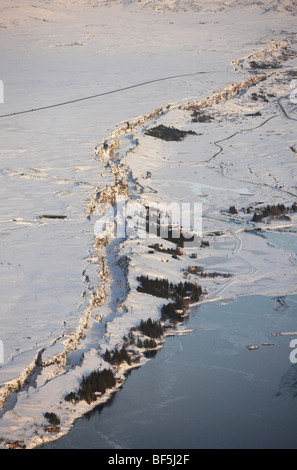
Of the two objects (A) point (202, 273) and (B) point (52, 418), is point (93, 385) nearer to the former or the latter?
(B) point (52, 418)

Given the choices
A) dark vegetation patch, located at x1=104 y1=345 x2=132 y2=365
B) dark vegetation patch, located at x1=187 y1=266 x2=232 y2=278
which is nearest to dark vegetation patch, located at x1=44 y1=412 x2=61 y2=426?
dark vegetation patch, located at x1=104 y1=345 x2=132 y2=365

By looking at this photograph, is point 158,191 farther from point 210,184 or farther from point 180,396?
point 180,396

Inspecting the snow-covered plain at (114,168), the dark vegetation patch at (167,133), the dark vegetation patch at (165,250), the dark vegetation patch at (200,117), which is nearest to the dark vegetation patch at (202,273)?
the snow-covered plain at (114,168)

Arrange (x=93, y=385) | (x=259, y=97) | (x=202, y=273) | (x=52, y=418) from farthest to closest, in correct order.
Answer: (x=259, y=97) < (x=202, y=273) < (x=93, y=385) < (x=52, y=418)

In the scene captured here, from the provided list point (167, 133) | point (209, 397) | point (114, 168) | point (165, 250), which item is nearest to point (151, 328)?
point (209, 397)

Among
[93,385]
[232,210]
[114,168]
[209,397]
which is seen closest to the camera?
[209,397]

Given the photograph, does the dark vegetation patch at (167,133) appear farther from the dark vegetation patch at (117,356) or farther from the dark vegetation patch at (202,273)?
the dark vegetation patch at (117,356)

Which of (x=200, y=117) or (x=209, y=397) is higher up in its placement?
(x=200, y=117)

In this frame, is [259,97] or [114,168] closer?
[114,168]

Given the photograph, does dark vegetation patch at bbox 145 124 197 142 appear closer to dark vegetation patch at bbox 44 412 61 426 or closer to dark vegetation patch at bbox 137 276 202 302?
dark vegetation patch at bbox 137 276 202 302
